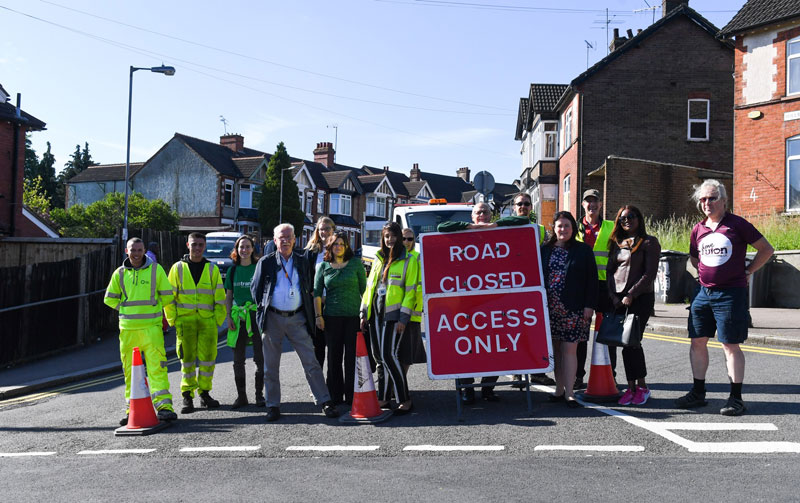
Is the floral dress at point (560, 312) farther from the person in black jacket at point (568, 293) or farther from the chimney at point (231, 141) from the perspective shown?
the chimney at point (231, 141)

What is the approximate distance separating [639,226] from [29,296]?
1014 centimetres

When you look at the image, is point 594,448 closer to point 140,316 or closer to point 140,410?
point 140,410

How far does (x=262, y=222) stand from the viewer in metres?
52.9

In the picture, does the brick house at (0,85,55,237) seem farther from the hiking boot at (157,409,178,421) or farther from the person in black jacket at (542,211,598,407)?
the person in black jacket at (542,211,598,407)

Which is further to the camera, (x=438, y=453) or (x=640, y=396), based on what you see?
(x=640, y=396)

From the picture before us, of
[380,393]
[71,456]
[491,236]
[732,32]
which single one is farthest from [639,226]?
[732,32]

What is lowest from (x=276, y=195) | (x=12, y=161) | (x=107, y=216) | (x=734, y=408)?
(x=734, y=408)

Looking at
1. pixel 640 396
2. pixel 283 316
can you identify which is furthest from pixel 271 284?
pixel 640 396

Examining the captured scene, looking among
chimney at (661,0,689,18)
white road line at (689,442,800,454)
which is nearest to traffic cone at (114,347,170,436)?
white road line at (689,442,800,454)

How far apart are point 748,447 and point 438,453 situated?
87.8 inches

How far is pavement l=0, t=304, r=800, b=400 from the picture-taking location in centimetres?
1003

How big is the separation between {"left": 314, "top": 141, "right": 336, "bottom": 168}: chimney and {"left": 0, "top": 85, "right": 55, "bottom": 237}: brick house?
4475 cm

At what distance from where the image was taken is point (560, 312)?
686 cm

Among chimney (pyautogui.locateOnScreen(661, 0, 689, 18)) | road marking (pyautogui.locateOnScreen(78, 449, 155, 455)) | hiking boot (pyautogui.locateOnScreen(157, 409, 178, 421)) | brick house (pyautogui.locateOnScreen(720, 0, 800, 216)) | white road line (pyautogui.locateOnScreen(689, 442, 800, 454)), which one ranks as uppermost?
chimney (pyautogui.locateOnScreen(661, 0, 689, 18))
